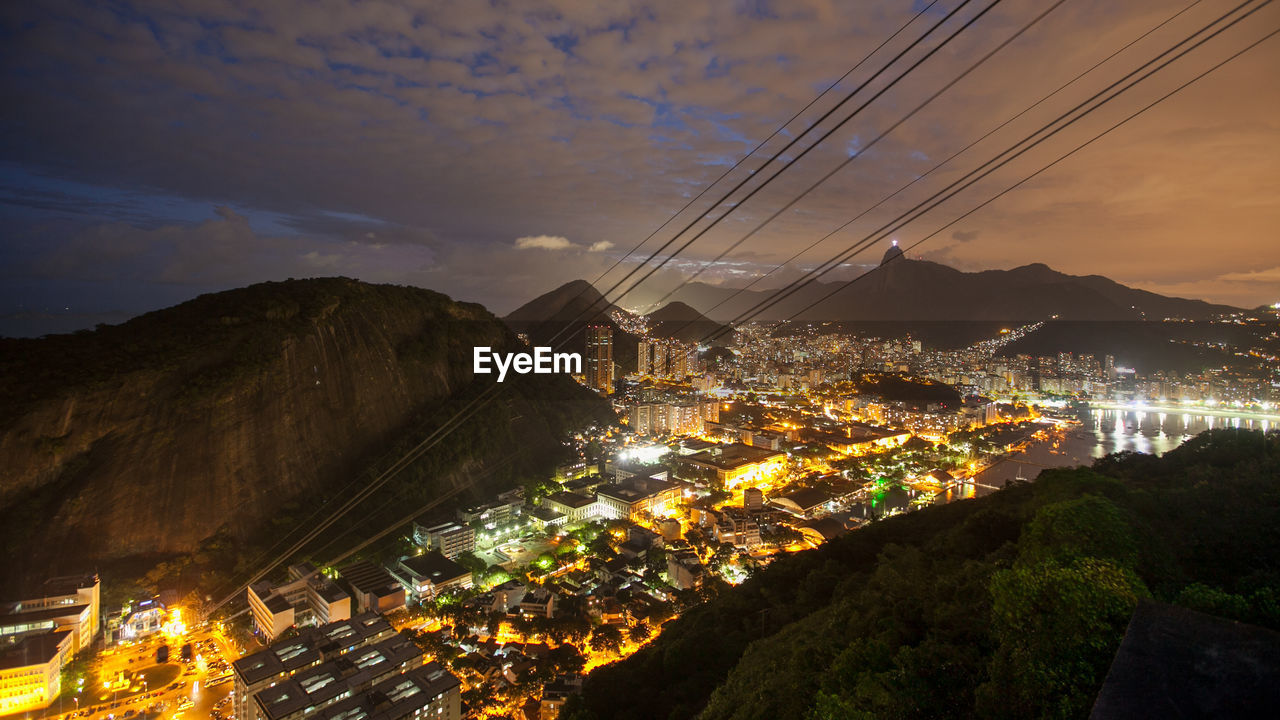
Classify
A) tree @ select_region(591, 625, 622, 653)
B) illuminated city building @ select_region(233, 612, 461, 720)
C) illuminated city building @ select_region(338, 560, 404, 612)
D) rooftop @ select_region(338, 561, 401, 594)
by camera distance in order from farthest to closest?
rooftop @ select_region(338, 561, 401, 594)
illuminated city building @ select_region(338, 560, 404, 612)
tree @ select_region(591, 625, 622, 653)
illuminated city building @ select_region(233, 612, 461, 720)

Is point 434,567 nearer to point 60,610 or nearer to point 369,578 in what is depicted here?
point 369,578

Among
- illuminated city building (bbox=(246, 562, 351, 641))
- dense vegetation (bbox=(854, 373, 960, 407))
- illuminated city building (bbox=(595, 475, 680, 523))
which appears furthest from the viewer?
dense vegetation (bbox=(854, 373, 960, 407))

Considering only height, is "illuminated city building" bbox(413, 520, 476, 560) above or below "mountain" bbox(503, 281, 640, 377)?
below

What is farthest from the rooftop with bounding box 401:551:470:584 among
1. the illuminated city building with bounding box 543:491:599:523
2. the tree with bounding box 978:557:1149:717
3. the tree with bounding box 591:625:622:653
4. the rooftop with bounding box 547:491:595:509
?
the tree with bounding box 978:557:1149:717

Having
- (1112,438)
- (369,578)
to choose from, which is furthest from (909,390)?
(369,578)

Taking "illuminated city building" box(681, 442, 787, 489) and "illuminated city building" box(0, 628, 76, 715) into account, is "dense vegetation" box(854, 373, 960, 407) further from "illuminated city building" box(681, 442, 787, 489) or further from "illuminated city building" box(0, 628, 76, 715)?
"illuminated city building" box(0, 628, 76, 715)

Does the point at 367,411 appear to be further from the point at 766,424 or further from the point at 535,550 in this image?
the point at 766,424

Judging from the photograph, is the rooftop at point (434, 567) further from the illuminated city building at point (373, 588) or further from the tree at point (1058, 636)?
the tree at point (1058, 636)
